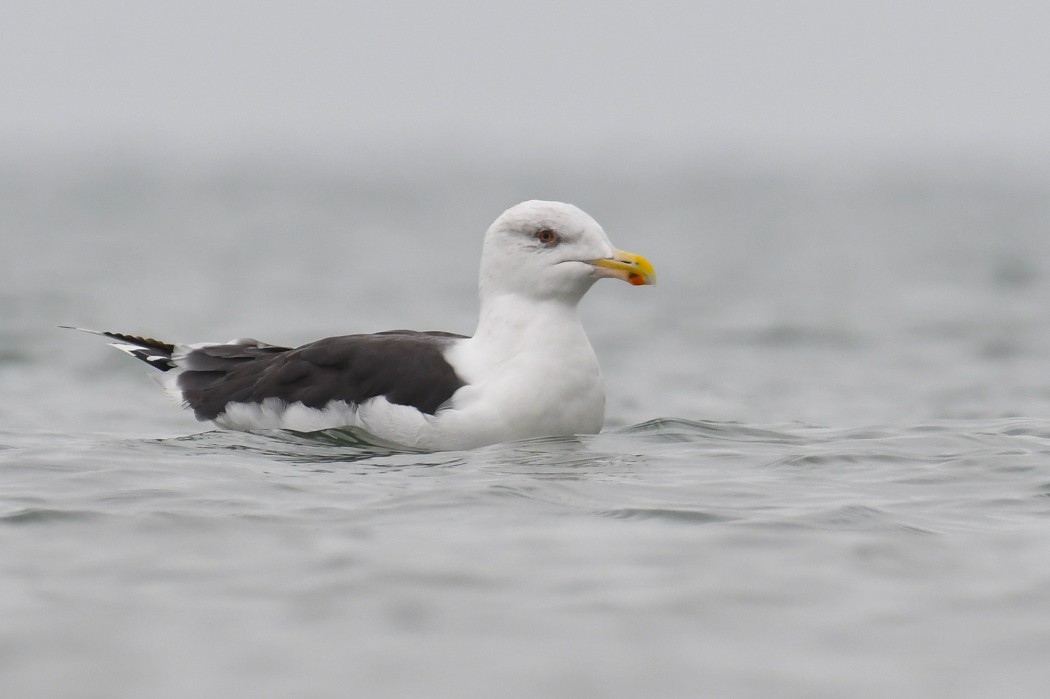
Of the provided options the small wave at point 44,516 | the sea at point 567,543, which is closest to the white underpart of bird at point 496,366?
the sea at point 567,543

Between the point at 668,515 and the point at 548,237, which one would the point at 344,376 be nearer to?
the point at 548,237

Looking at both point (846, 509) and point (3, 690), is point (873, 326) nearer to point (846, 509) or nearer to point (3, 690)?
point (846, 509)

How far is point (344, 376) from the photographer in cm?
938

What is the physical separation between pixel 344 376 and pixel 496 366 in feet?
2.94

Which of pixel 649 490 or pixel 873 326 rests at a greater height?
pixel 873 326

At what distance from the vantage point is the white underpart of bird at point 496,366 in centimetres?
894

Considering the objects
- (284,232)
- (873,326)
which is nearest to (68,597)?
(873,326)

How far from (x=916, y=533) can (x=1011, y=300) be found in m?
17.6

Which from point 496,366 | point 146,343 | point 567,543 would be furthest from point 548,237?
point 146,343

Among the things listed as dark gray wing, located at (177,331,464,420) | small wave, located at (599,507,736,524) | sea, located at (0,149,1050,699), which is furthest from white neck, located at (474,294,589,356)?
small wave, located at (599,507,736,524)

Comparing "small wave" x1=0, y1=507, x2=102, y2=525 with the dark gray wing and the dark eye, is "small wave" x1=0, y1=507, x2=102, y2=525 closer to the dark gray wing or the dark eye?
the dark gray wing

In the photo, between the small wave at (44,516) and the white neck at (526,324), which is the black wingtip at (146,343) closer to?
the white neck at (526,324)

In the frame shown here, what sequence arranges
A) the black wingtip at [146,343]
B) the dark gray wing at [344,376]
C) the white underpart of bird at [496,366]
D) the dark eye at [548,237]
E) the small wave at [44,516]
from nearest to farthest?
the small wave at [44,516] < the white underpart of bird at [496,366] < the dark gray wing at [344,376] < the dark eye at [548,237] < the black wingtip at [146,343]

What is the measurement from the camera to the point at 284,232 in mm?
45469
